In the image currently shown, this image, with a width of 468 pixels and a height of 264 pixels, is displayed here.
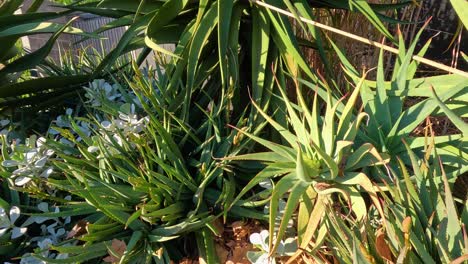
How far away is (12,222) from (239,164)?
2.32 feet

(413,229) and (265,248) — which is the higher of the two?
(413,229)

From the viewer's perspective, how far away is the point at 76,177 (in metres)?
1.56

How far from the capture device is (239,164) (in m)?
1.68

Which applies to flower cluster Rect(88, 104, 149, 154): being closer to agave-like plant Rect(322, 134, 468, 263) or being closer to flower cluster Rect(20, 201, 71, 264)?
flower cluster Rect(20, 201, 71, 264)

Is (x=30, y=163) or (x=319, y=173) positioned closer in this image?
(x=319, y=173)

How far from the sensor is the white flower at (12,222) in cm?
157

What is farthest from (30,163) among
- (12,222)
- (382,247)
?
(382,247)

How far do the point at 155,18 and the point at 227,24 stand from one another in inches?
9.9

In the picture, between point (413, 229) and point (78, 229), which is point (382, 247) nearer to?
point (413, 229)

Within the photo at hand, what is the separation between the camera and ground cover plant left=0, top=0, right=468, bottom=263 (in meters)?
1.25

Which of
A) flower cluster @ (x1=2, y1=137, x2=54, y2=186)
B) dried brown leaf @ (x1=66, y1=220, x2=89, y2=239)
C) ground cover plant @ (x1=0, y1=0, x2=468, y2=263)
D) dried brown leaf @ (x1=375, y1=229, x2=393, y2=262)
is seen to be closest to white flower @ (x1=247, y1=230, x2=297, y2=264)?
ground cover plant @ (x1=0, y1=0, x2=468, y2=263)

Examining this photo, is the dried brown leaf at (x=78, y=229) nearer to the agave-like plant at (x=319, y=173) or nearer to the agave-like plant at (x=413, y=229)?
the agave-like plant at (x=319, y=173)

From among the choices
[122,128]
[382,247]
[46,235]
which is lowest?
[46,235]

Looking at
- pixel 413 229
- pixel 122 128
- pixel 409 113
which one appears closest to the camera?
pixel 413 229
